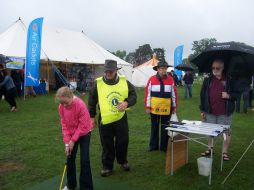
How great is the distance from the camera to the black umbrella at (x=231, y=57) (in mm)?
4727

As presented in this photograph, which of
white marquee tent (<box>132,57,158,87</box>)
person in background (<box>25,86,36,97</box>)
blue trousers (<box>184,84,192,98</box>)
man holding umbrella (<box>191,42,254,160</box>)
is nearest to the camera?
man holding umbrella (<box>191,42,254,160</box>)

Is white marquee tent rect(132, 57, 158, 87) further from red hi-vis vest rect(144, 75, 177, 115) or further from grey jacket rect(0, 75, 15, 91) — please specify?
red hi-vis vest rect(144, 75, 177, 115)

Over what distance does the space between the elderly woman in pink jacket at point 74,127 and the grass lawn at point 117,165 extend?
0.77m

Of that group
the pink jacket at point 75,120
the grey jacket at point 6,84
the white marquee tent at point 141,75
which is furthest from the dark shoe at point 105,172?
the white marquee tent at point 141,75

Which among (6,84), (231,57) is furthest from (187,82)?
(231,57)

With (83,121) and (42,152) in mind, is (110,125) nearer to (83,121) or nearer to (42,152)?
(83,121)

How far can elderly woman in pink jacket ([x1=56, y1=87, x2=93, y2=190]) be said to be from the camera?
12.6 feet

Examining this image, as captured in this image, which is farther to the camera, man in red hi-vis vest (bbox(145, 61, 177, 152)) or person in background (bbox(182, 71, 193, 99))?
person in background (bbox(182, 71, 193, 99))

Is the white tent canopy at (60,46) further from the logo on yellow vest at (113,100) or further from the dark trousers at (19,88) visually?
the logo on yellow vest at (113,100)

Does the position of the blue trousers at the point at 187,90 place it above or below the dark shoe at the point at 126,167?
above

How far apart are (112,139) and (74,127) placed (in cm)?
102

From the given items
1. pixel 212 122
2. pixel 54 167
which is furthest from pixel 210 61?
pixel 54 167

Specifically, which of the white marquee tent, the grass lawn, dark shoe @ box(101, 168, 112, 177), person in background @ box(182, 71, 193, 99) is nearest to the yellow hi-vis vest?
dark shoe @ box(101, 168, 112, 177)

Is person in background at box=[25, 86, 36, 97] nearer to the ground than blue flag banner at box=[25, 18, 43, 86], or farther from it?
nearer to the ground
